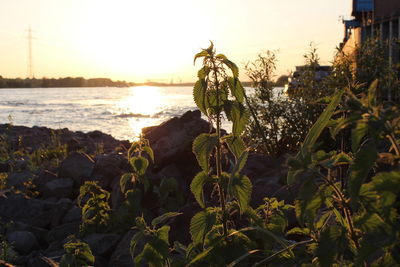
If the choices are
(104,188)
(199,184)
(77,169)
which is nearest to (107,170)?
(104,188)

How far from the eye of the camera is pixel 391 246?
4.82ft

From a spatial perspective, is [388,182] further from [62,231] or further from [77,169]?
[77,169]

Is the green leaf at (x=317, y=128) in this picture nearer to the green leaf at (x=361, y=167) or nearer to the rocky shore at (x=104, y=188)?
the green leaf at (x=361, y=167)

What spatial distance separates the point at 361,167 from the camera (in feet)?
4.46

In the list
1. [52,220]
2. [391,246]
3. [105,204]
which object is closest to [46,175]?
Answer: [52,220]

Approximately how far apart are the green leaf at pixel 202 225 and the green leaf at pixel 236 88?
0.51m

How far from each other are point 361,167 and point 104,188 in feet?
20.2

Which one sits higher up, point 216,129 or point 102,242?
point 216,129

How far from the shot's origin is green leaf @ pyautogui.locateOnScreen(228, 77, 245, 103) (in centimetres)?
219

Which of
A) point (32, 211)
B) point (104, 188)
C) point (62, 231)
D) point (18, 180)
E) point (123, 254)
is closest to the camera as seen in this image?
point (123, 254)

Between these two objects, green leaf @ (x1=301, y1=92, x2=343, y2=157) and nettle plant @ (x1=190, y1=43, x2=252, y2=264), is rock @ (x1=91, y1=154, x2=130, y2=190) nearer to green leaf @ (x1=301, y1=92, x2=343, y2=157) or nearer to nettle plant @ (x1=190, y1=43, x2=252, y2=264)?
nettle plant @ (x1=190, y1=43, x2=252, y2=264)

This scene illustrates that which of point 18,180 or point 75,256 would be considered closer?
point 75,256

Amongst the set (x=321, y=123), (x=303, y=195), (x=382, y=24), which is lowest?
(x=303, y=195)

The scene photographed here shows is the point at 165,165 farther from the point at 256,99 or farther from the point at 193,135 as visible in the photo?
the point at 256,99
